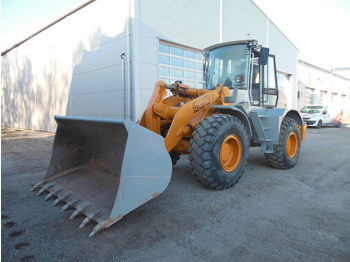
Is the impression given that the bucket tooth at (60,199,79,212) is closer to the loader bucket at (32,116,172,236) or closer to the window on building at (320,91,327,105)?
the loader bucket at (32,116,172,236)

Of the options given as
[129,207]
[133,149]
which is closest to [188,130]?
[133,149]

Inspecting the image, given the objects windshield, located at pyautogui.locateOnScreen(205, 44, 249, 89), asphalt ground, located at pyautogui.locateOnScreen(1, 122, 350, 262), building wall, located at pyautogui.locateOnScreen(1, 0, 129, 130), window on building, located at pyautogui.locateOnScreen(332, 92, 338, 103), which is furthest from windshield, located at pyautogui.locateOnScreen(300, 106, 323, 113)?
window on building, located at pyautogui.locateOnScreen(332, 92, 338, 103)

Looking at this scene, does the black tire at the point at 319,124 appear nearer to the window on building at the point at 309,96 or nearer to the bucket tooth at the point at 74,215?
the window on building at the point at 309,96

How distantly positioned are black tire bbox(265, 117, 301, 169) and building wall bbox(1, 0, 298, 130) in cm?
491

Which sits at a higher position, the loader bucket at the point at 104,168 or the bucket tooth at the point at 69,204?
the loader bucket at the point at 104,168

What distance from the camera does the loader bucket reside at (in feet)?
9.01

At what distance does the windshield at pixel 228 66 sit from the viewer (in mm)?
4953

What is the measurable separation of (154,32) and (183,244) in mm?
9070

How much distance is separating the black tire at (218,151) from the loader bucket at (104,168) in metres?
0.69

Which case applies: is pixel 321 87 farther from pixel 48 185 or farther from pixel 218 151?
pixel 48 185

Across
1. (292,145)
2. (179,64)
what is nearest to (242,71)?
(292,145)

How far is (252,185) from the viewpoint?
4422 millimetres

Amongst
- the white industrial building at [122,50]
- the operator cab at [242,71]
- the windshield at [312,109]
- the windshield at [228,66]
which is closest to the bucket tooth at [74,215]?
the operator cab at [242,71]

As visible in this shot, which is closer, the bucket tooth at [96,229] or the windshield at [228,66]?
the bucket tooth at [96,229]
